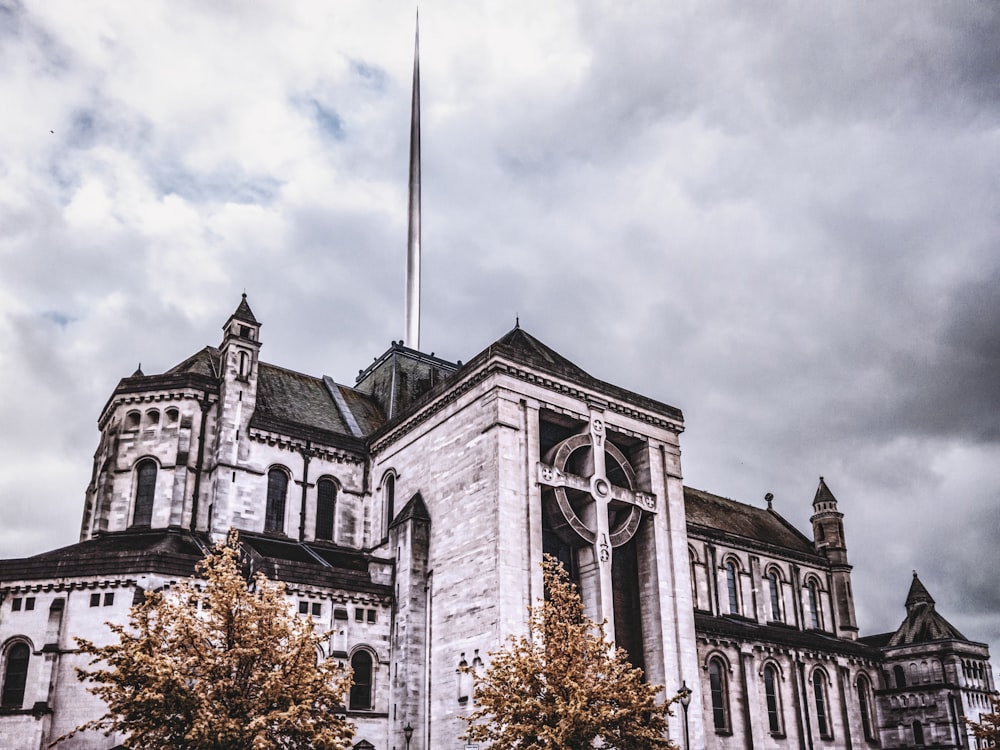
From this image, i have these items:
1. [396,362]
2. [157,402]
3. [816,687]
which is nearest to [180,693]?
[157,402]

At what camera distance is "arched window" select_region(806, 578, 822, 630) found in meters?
64.8

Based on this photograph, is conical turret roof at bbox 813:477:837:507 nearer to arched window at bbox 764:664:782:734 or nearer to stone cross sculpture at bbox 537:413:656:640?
arched window at bbox 764:664:782:734

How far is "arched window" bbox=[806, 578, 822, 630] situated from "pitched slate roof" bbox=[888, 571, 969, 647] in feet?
17.0

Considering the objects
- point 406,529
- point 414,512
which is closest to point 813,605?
point 414,512

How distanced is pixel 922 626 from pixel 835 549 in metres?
7.92

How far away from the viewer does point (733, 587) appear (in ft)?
198

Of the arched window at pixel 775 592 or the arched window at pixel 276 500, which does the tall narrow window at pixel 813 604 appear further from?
the arched window at pixel 276 500

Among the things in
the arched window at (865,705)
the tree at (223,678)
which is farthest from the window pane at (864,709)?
the tree at (223,678)

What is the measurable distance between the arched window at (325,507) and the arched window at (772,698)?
2770 centimetres

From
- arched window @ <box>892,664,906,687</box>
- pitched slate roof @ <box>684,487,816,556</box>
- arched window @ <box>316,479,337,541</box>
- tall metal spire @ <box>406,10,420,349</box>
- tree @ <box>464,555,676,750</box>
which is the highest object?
tall metal spire @ <box>406,10,420,349</box>

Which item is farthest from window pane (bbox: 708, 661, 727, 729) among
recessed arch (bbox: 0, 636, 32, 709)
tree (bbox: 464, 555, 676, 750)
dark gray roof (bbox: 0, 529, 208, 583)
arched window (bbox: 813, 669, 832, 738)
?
recessed arch (bbox: 0, 636, 32, 709)

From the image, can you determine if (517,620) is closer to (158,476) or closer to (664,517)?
(664,517)

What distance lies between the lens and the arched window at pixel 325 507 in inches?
1742

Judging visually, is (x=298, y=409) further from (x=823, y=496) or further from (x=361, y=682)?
(x=823, y=496)
